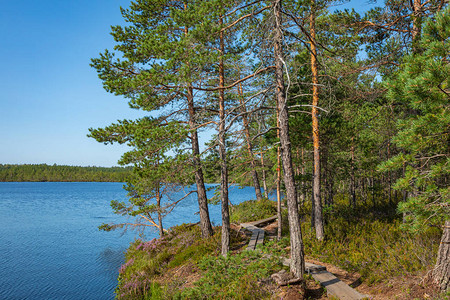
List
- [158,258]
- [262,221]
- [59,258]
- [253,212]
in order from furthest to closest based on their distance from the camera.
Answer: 1. [253,212]
2. [59,258]
3. [262,221]
4. [158,258]

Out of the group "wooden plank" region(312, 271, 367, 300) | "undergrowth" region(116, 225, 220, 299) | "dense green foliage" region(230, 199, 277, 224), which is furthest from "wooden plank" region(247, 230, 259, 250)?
"dense green foliage" region(230, 199, 277, 224)

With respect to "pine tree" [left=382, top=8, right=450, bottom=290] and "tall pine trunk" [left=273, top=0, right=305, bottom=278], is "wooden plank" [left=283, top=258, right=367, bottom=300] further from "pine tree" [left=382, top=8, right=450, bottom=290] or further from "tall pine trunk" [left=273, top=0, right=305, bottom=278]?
"pine tree" [left=382, top=8, right=450, bottom=290]

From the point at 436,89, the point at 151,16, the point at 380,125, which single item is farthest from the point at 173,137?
the point at 380,125

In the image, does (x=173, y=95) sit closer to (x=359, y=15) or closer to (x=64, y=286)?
(x=359, y=15)

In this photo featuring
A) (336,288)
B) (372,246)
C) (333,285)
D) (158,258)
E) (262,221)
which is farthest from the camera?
(262,221)

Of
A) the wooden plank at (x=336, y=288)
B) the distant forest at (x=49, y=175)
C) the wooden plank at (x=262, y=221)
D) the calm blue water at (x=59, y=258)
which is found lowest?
the calm blue water at (x=59, y=258)

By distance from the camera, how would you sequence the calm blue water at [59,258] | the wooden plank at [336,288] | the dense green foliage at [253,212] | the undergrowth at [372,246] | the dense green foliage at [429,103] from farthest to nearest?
the dense green foliage at [253,212], the calm blue water at [59,258], the undergrowth at [372,246], the wooden plank at [336,288], the dense green foliage at [429,103]

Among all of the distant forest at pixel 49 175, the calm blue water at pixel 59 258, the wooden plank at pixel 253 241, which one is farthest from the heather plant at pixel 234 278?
the distant forest at pixel 49 175

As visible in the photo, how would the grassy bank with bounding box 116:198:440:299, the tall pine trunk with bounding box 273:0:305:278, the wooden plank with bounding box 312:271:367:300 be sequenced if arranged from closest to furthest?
1. the wooden plank with bounding box 312:271:367:300
2. the tall pine trunk with bounding box 273:0:305:278
3. the grassy bank with bounding box 116:198:440:299

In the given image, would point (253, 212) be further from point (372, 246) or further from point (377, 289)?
point (377, 289)

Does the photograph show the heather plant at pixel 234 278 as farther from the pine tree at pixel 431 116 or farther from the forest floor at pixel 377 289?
the pine tree at pixel 431 116

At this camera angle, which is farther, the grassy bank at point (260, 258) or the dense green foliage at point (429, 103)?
the grassy bank at point (260, 258)

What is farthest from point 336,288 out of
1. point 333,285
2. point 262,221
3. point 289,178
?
point 262,221

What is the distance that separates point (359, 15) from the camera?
928 cm
